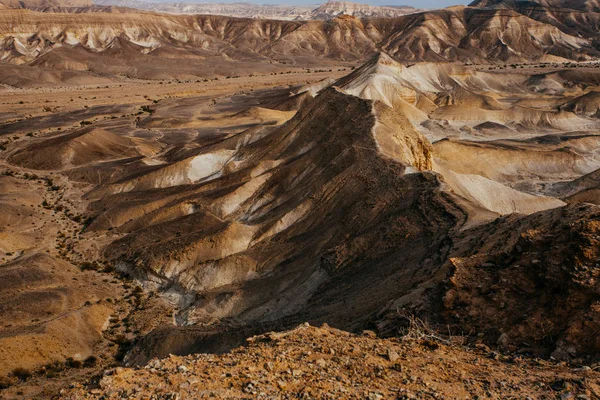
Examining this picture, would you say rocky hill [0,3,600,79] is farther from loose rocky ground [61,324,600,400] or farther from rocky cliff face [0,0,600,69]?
loose rocky ground [61,324,600,400]

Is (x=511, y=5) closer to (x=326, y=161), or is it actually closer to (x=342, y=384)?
(x=326, y=161)

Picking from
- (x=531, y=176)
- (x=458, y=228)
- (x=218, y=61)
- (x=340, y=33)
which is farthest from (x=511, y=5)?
(x=458, y=228)

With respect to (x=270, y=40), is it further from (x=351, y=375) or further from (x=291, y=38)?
(x=351, y=375)

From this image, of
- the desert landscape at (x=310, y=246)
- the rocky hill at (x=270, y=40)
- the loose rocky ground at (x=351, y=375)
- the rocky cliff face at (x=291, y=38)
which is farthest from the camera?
the rocky cliff face at (x=291, y=38)

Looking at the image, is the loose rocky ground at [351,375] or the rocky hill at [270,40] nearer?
the loose rocky ground at [351,375]

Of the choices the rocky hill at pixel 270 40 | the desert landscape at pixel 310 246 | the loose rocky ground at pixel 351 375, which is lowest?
the rocky hill at pixel 270 40

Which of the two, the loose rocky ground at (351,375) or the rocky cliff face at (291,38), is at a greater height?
the loose rocky ground at (351,375)

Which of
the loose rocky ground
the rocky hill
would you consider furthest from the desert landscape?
the rocky hill

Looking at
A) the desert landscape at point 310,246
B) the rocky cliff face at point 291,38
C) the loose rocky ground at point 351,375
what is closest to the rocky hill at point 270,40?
the rocky cliff face at point 291,38

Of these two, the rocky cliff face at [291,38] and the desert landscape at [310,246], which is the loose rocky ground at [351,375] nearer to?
the desert landscape at [310,246]
